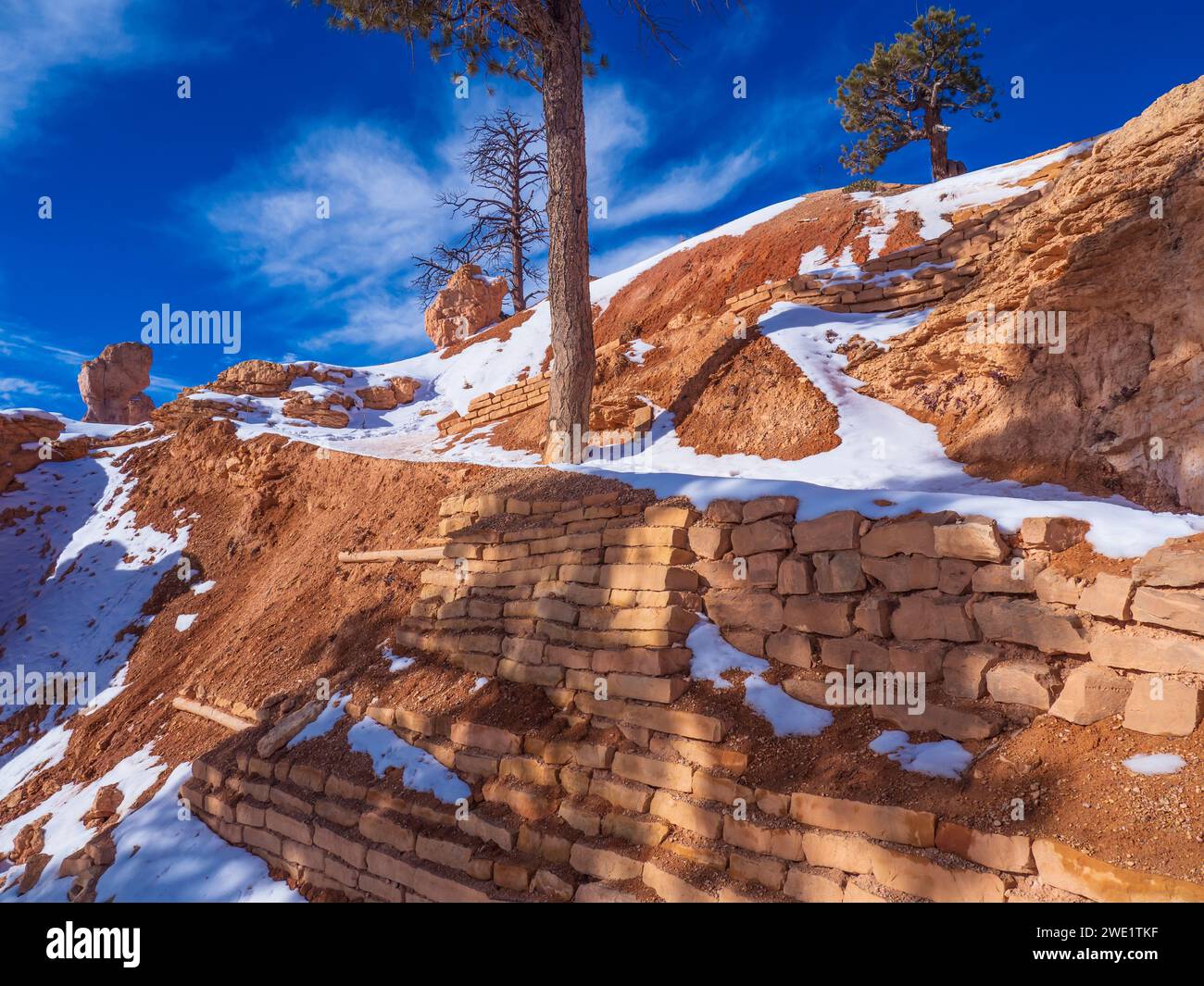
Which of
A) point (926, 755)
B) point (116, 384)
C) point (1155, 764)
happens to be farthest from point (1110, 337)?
point (116, 384)

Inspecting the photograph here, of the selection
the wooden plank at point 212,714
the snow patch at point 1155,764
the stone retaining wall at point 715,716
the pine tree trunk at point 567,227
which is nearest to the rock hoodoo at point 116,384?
the wooden plank at point 212,714

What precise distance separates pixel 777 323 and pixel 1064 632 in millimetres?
8498

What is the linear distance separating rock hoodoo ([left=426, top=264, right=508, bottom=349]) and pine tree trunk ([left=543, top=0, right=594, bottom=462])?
20.3 metres

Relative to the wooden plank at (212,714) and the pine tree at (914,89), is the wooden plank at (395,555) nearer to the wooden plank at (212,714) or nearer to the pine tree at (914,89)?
the wooden plank at (212,714)

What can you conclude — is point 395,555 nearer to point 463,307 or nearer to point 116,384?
point 463,307

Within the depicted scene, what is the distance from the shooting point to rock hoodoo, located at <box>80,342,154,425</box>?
36.8 m

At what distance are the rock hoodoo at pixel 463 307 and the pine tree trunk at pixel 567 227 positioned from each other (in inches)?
799

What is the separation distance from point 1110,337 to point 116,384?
45.3m

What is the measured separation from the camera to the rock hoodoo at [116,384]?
3684 centimetres

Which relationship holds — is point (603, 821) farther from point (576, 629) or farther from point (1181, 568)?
point (1181, 568)

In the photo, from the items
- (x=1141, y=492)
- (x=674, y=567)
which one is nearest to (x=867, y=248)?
(x=1141, y=492)

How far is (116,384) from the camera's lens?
1478 inches

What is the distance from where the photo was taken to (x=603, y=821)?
4344mm

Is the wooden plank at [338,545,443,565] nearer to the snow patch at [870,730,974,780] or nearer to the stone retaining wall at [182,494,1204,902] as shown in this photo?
the stone retaining wall at [182,494,1204,902]
